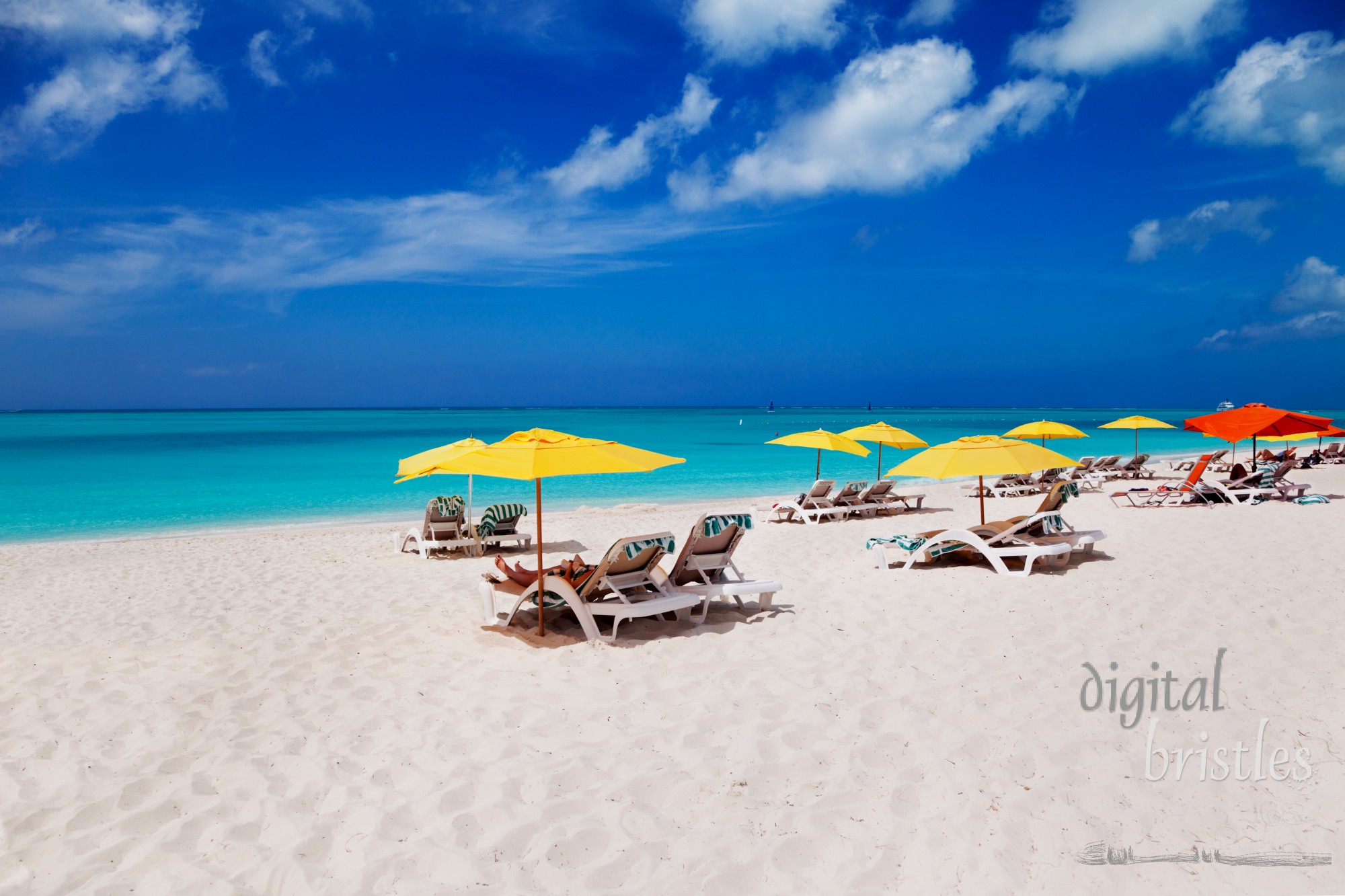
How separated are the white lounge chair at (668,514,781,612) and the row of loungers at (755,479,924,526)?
20.5 feet

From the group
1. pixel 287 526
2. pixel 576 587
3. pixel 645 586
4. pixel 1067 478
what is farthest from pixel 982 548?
pixel 287 526

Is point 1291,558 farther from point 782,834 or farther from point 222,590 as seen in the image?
point 222,590

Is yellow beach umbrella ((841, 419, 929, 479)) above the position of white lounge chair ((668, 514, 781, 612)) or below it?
above

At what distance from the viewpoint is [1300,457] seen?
2377cm

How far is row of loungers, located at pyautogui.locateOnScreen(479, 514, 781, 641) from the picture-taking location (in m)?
5.78

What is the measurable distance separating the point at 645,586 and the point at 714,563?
0.66 meters

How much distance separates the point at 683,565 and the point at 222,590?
17.1 ft

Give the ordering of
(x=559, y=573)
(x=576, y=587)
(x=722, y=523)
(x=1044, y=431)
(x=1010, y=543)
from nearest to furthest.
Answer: (x=576, y=587)
(x=559, y=573)
(x=722, y=523)
(x=1010, y=543)
(x=1044, y=431)

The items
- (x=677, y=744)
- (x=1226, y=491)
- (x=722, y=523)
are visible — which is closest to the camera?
(x=677, y=744)

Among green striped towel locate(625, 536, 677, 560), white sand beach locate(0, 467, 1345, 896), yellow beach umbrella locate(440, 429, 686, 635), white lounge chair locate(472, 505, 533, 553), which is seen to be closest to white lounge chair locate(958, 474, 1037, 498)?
white sand beach locate(0, 467, 1345, 896)

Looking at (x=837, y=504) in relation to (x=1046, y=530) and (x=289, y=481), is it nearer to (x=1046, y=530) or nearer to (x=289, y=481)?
(x=1046, y=530)

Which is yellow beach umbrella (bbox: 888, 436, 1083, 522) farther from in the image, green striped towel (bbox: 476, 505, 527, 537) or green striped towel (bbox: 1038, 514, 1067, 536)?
green striped towel (bbox: 476, 505, 527, 537)

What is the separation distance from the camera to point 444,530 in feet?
33.7

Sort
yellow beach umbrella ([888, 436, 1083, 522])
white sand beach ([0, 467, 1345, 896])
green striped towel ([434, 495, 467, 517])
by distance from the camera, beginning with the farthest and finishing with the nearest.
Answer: green striped towel ([434, 495, 467, 517])
yellow beach umbrella ([888, 436, 1083, 522])
white sand beach ([0, 467, 1345, 896])
